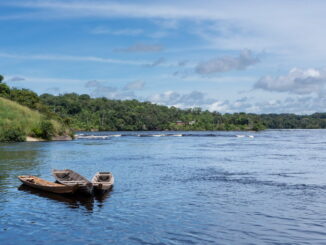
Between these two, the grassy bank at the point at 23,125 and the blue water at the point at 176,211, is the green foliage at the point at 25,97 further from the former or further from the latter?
the blue water at the point at 176,211

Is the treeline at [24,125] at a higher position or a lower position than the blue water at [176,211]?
higher

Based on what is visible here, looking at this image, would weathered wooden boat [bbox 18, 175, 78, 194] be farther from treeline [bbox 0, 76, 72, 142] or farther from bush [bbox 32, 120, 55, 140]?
bush [bbox 32, 120, 55, 140]

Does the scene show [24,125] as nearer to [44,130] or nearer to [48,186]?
[44,130]

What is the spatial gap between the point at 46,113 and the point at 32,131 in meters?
23.3

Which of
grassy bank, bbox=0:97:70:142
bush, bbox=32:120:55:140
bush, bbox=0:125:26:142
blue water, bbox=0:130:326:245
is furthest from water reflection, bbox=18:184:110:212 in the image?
bush, bbox=32:120:55:140

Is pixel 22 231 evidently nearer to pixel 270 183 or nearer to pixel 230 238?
pixel 230 238

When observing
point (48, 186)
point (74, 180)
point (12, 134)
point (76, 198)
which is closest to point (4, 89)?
point (12, 134)

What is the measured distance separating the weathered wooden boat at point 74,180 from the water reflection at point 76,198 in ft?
2.29

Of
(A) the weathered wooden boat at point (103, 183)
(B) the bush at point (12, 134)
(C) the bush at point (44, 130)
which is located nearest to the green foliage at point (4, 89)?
(C) the bush at point (44, 130)

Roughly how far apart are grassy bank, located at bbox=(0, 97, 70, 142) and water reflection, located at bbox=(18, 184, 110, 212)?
7369 cm

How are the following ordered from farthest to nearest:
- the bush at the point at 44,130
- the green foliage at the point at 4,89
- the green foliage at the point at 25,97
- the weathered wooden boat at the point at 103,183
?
the green foliage at the point at 4,89 < the green foliage at the point at 25,97 < the bush at the point at 44,130 < the weathered wooden boat at the point at 103,183

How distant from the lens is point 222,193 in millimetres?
34031

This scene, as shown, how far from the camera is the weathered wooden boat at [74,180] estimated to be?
3088 cm

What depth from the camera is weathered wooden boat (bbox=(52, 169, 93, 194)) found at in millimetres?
30875
